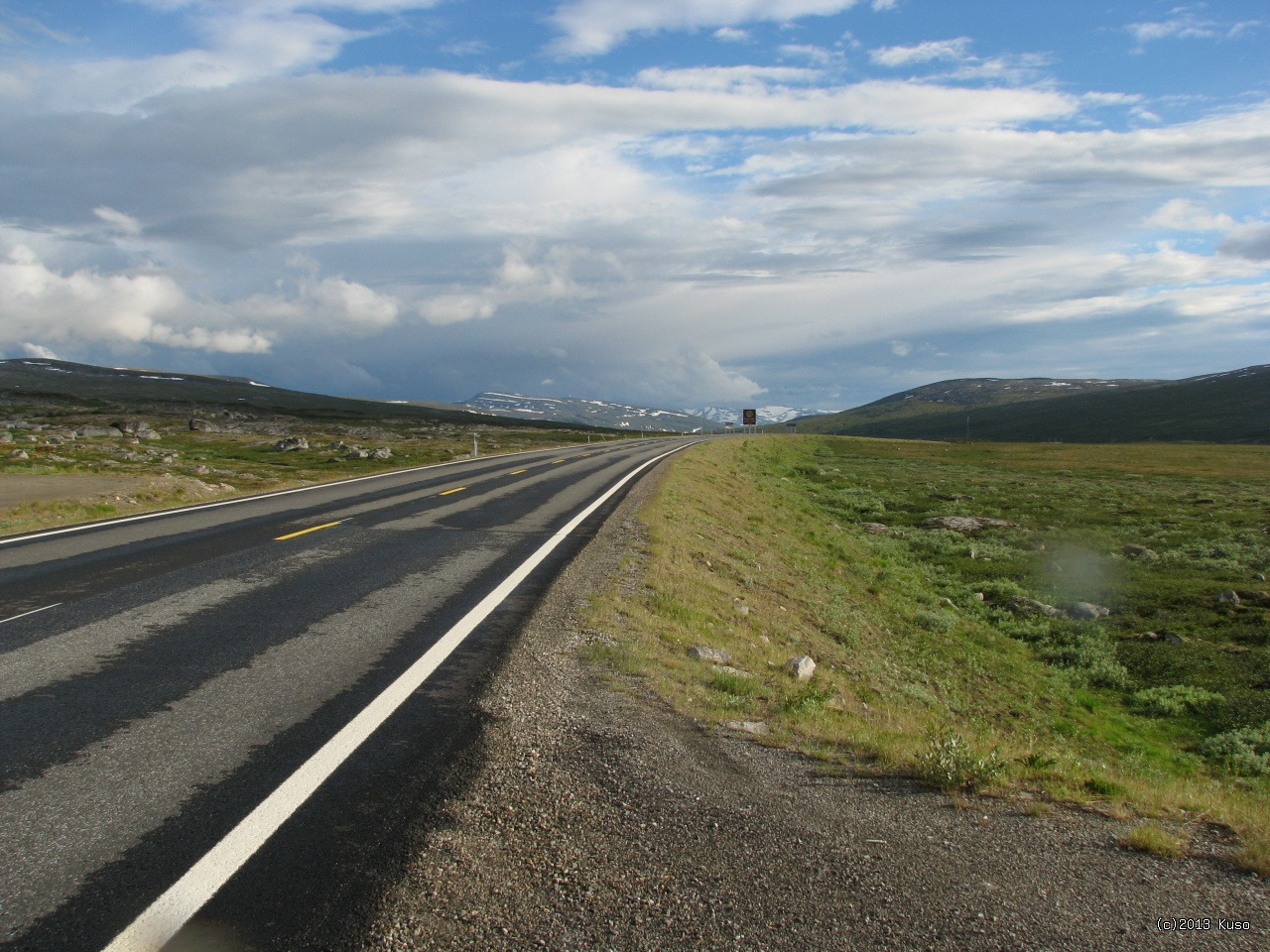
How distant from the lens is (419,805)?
4059 mm

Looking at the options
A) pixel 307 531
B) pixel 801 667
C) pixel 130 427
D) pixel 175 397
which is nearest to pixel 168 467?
pixel 307 531

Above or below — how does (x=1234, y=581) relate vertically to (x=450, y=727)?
below

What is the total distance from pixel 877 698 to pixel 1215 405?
219251 mm

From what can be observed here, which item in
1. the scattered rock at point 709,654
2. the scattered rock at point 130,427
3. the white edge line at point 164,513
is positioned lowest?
the scattered rock at point 709,654

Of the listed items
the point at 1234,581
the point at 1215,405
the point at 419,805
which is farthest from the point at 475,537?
the point at 1215,405

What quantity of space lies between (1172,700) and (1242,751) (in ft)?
6.32

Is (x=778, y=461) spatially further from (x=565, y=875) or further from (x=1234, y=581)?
(x=565, y=875)

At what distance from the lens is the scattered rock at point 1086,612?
613 inches

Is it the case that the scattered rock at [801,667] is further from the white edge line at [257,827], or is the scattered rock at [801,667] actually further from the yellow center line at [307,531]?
the yellow center line at [307,531]

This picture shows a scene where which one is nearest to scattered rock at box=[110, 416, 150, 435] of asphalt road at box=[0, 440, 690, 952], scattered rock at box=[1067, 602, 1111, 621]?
asphalt road at box=[0, 440, 690, 952]

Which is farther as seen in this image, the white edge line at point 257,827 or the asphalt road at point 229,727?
the asphalt road at point 229,727

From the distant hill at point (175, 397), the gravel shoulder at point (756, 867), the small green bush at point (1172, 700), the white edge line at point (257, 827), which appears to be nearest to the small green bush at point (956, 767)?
the gravel shoulder at point (756, 867)

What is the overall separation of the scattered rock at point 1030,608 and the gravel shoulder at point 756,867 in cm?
1243

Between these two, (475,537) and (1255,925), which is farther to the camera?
(475,537)
